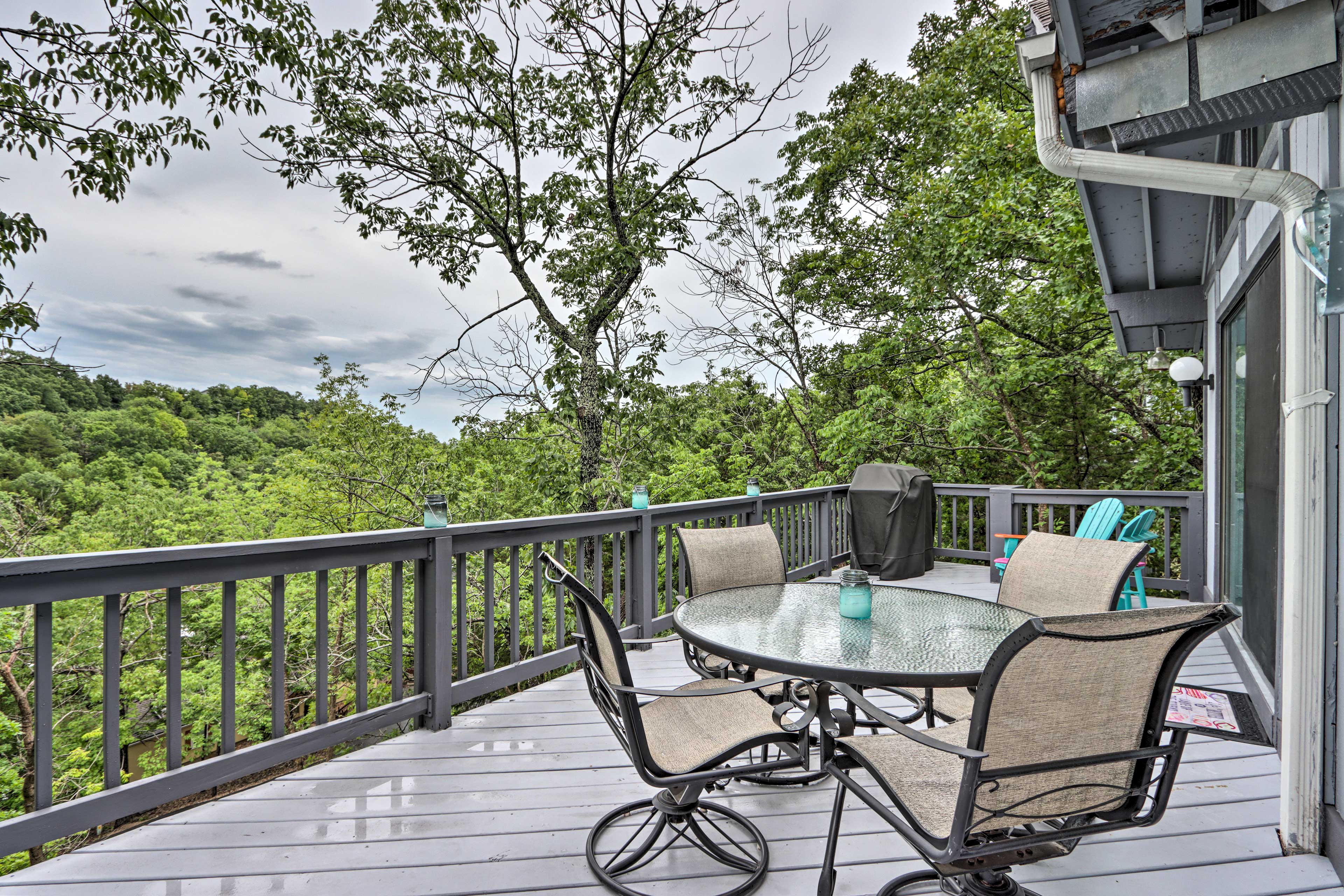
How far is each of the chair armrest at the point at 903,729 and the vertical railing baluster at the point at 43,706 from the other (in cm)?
232

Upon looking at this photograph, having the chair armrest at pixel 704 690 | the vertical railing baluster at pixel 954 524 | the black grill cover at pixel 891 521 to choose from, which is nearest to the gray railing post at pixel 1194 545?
the vertical railing baluster at pixel 954 524

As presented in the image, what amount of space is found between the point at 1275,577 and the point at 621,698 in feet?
9.76

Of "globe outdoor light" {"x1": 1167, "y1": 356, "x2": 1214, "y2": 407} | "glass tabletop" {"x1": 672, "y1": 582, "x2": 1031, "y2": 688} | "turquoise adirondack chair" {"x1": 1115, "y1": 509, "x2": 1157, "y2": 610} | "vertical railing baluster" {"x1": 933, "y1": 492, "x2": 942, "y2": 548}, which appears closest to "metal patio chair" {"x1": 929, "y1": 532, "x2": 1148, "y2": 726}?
"glass tabletop" {"x1": 672, "y1": 582, "x2": 1031, "y2": 688}

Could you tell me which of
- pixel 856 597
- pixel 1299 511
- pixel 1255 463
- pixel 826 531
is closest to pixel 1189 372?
pixel 1255 463

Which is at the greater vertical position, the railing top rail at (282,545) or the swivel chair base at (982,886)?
the railing top rail at (282,545)

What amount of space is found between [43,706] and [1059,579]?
11.5 feet

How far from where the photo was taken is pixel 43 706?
1.91m

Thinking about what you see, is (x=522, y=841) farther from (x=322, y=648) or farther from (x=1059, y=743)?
(x=1059, y=743)

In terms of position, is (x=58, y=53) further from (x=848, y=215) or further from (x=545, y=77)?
(x=848, y=215)

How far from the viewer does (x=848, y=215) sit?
37.6 feet

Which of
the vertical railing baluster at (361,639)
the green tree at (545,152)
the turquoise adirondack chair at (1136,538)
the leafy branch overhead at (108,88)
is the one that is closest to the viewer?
the vertical railing baluster at (361,639)

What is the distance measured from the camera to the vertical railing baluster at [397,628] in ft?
9.52

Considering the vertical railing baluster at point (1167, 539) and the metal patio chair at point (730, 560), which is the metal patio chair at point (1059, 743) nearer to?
the metal patio chair at point (730, 560)

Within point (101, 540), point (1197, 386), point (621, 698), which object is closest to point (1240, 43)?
point (621, 698)
